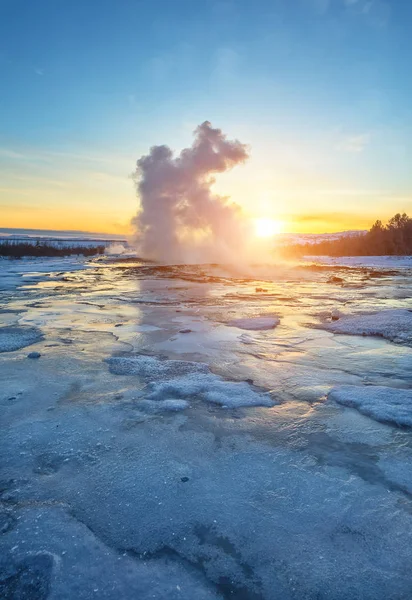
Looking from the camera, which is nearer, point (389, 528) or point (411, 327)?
point (389, 528)

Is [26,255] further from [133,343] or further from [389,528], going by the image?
[389,528]

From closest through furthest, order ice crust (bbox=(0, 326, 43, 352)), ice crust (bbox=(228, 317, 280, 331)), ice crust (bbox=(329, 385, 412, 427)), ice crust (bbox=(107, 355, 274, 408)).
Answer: ice crust (bbox=(329, 385, 412, 427))
ice crust (bbox=(107, 355, 274, 408))
ice crust (bbox=(0, 326, 43, 352))
ice crust (bbox=(228, 317, 280, 331))

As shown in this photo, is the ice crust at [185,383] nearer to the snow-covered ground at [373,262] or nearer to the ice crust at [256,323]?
the ice crust at [256,323]

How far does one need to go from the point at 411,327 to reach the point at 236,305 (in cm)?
464

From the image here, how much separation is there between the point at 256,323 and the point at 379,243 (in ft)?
156

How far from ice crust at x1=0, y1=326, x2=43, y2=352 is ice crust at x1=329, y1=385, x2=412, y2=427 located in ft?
16.6

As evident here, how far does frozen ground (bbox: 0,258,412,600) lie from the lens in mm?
1983

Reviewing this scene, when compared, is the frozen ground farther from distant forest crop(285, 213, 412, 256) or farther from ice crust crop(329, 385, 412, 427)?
distant forest crop(285, 213, 412, 256)

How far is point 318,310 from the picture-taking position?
10.0 m

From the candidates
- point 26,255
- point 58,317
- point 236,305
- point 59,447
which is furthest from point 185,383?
point 26,255

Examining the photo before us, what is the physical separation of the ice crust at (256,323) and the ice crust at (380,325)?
1145mm

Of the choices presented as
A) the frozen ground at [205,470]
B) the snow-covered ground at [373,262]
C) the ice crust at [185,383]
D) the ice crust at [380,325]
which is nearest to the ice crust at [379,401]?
the frozen ground at [205,470]

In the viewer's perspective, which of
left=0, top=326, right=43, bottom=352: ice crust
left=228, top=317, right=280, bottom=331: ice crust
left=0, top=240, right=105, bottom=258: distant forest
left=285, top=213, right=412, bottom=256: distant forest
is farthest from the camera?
left=285, top=213, right=412, bottom=256: distant forest

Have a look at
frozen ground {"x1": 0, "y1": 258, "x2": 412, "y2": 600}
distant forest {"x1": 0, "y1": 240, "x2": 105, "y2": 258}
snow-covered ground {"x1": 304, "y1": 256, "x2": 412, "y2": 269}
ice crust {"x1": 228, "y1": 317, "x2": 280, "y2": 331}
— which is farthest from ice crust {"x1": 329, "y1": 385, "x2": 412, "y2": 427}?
→ distant forest {"x1": 0, "y1": 240, "x2": 105, "y2": 258}
